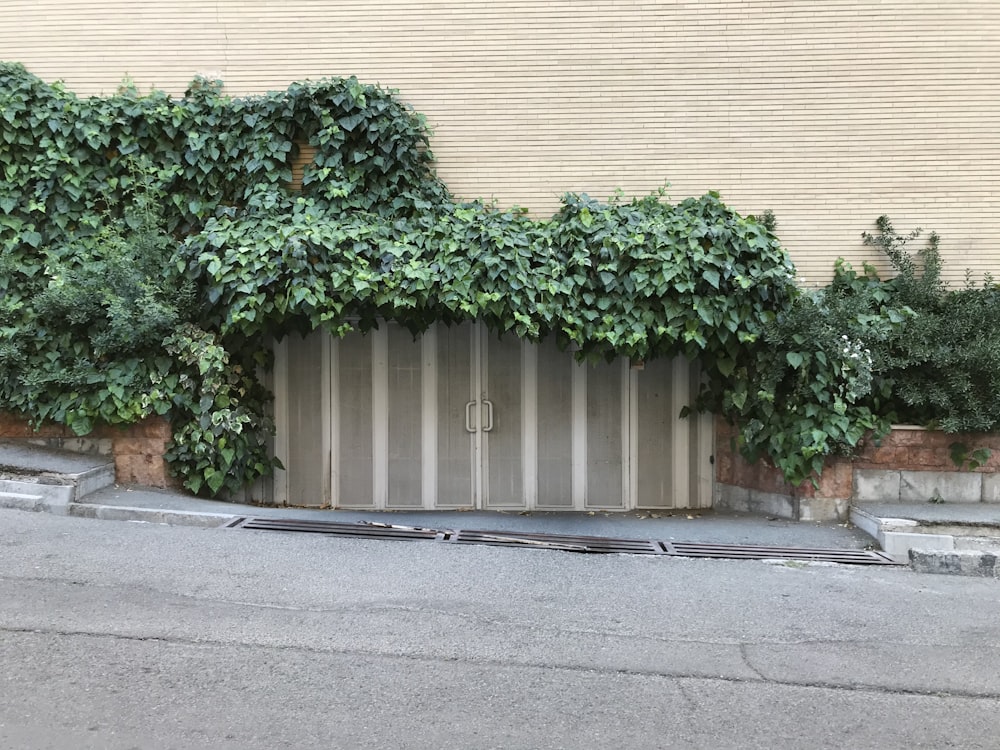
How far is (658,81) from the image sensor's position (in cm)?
757

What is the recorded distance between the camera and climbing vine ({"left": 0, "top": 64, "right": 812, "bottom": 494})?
6480mm

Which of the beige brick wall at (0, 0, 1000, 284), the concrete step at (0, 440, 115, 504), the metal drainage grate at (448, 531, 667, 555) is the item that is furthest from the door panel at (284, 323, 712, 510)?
the concrete step at (0, 440, 115, 504)

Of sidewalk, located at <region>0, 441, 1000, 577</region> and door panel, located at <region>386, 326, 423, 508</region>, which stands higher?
door panel, located at <region>386, 326, 423, 508</region>

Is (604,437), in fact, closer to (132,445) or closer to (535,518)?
(535,518)

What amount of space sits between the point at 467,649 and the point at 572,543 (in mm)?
2381

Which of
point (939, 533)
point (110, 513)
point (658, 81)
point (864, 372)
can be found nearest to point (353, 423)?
point (110, 513)

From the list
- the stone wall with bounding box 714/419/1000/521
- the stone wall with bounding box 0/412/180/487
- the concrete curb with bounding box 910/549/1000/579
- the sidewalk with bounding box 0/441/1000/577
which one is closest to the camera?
the concrete curb with bounding box 910/549/1000/579

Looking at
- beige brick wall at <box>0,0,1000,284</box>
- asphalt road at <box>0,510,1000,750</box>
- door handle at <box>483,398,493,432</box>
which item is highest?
beige brick wall at <box>0,0,1000,284</box>

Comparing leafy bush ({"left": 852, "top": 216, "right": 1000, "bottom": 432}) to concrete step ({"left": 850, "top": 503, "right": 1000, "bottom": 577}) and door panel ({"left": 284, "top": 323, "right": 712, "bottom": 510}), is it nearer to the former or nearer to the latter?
concrete step ({"left": 850, "top": 503, "right": 1000, "bottom": 577})

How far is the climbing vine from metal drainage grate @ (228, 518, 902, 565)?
48.8 inches

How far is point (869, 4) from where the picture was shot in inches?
293

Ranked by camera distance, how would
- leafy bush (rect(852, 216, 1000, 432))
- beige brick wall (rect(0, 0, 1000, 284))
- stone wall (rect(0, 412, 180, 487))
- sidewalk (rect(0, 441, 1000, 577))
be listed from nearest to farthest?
sidewalk (rect(0, 441, 1000, 577)) → leafy bush (rect(852, 216, 1000, 432)) → stone wall (rect(0, 412, 180, 487)) → beige brick wall (rect(0, 0, 1000, 284))

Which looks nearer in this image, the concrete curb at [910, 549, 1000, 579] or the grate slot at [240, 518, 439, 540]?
the concrete curb at [910, 549, 1000, 579]

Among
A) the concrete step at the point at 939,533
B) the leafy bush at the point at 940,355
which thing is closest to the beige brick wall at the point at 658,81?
the leafy bush at the point at 940,355
